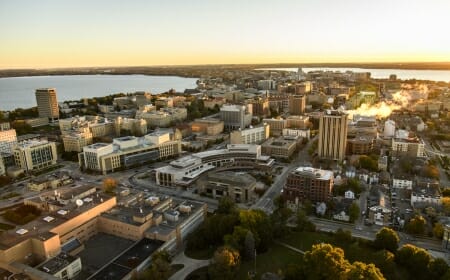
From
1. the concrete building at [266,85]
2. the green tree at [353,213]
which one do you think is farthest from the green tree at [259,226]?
the concrete building at [266,85]

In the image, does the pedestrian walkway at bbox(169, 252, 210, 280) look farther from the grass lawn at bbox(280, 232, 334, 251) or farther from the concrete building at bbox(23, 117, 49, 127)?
the concrete building at bbox(23, 117, 49, 127)

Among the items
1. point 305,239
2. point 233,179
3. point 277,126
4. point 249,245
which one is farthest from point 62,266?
point 277,126

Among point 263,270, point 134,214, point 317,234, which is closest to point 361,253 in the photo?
point 317,234

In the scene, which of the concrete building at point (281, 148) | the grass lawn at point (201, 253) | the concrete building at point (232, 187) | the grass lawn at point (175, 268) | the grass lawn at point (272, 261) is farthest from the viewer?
the concrete building at point (281, 148)

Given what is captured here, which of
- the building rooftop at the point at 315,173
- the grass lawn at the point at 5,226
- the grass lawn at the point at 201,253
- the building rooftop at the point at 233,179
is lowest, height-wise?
the grass lawn at the point at 201,253

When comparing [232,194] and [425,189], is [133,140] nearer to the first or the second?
[232,194]

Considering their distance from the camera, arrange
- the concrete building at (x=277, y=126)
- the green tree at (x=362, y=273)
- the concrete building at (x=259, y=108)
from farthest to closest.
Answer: the concrete building at (x=259, y=108) < the concrete building at (x=277, y=126) < the green tree at (x=362, y=273)

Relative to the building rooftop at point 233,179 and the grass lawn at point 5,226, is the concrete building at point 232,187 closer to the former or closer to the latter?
the building rooftop at point 233,179

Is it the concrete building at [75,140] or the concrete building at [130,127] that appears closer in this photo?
the concrete building at [75,140]
